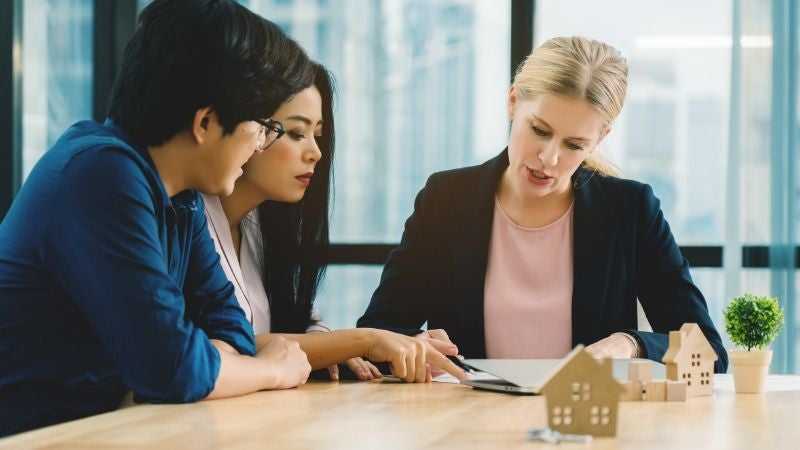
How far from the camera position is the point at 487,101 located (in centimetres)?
397

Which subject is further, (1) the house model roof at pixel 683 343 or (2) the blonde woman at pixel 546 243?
(2) the blonde woman at pixel 546 243

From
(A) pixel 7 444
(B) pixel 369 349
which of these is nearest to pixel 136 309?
(A) pixel 7 444

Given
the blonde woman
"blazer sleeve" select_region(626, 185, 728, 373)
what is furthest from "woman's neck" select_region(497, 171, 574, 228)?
"blazer sleeve" select_region(626, 185, 728, 373)

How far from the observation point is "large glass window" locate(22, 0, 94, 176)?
4.14 metres

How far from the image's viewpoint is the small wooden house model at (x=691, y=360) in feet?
5.02

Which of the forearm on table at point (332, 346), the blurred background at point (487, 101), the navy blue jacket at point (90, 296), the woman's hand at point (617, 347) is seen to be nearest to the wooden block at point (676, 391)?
the woman's hand at point (617, 347)

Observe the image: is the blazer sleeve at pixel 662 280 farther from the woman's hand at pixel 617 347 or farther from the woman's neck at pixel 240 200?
the woman's neck at pixel 240 200

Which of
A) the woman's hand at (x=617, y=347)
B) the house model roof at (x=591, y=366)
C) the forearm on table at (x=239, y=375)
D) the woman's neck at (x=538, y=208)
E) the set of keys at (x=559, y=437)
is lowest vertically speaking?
the woman's hand at (x=617, y=347)

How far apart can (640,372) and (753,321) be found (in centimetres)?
22

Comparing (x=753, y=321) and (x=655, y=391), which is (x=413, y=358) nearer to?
(x=655, y=391)

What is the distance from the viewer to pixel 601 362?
1.11 metres

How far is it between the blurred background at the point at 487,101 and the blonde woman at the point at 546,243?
4.92ft

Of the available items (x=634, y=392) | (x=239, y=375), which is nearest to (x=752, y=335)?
(x=634, y=392)

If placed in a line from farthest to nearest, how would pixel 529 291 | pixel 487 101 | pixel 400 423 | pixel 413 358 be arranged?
pixel 487 101 → pixel 529 291 → pixel 413 358 → pixel 400 423
